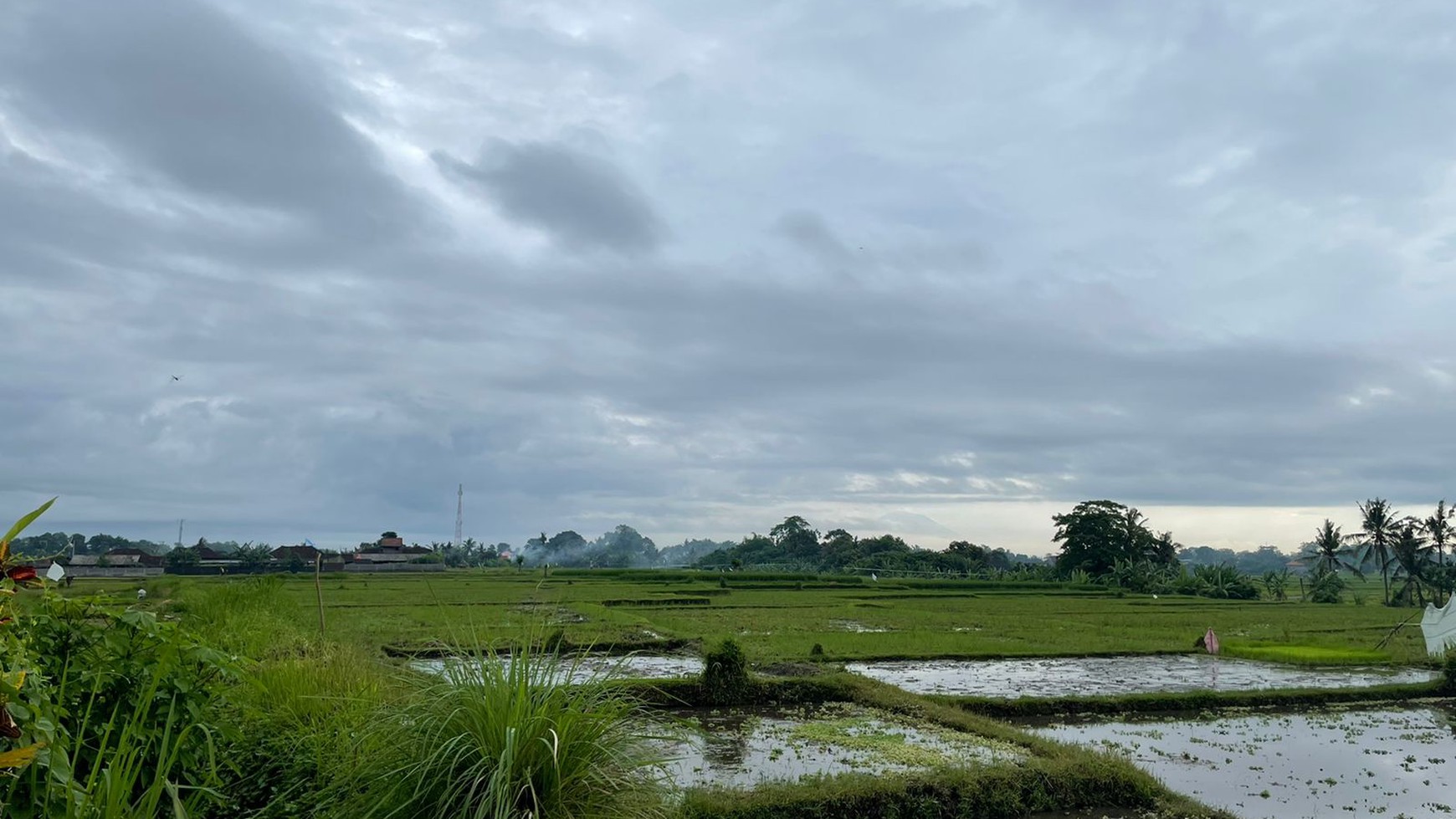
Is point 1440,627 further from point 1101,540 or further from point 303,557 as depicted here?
point 303,557

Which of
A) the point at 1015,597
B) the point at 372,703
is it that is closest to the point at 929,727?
the point at 372,703

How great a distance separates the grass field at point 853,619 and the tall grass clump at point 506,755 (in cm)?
739

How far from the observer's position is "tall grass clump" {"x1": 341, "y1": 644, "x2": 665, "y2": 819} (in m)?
3.77

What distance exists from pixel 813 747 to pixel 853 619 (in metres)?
20.9

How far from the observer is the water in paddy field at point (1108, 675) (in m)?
17.2

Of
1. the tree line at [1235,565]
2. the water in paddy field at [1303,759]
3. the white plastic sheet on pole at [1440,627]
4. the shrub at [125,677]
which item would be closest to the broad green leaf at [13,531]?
the shrub at [125,677]

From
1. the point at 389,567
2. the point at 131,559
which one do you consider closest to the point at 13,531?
the point at 389,567

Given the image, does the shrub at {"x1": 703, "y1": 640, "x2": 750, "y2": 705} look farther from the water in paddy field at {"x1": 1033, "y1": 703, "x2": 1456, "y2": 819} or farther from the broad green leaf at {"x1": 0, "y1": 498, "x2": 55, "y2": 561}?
the broad green leaf at {"x1": 0, "y1": 498, "x2": 55, "y2": 561}

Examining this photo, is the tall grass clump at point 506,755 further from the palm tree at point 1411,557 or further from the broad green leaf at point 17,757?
the palm tree at point 1411,557

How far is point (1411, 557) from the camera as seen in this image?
5306 cm

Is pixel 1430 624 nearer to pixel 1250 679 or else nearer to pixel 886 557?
pixel 1250 679

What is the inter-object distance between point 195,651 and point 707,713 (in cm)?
1048

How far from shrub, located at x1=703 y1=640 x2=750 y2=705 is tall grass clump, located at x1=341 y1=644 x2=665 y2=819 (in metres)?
10.1

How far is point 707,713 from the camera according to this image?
44.9 feet
